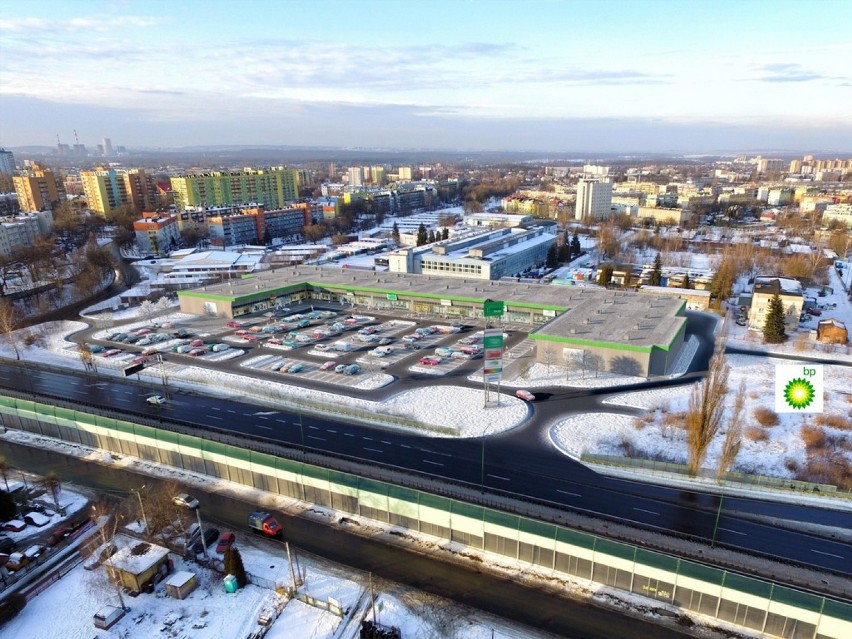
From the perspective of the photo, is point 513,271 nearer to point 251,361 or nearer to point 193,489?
point 251,361

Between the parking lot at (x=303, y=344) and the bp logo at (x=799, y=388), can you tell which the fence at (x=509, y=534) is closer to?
the bp logo at (x=799, y=388)

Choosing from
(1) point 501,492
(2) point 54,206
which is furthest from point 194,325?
(2) point 54,206

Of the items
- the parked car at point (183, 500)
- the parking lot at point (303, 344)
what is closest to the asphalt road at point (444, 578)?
the parked car at point (183, 500)

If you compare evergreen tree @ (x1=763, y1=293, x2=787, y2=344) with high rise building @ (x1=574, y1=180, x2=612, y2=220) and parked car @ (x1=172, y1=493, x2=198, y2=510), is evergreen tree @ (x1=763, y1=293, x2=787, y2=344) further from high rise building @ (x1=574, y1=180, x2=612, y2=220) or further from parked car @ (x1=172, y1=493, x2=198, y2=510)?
high rise building @ (x1=574, y1=180, x2=612, y2=220)

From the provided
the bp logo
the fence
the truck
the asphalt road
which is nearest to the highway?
the fence

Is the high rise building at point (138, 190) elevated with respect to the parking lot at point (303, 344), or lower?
elevated
